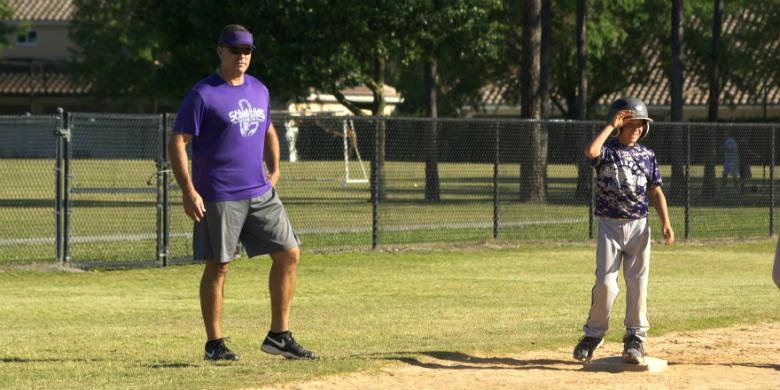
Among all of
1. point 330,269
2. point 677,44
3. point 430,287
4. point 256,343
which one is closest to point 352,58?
point 677,44

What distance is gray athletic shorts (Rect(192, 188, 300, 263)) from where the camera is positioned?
896 cm

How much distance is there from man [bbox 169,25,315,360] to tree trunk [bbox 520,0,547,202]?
580 inches

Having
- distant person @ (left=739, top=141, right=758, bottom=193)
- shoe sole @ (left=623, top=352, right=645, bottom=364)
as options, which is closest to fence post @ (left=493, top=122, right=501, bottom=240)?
distant person @ (left=739, top=141, right=758, bottom=193)

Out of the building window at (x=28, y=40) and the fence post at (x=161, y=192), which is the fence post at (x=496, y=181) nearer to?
the fence post at (x=161, y=192)

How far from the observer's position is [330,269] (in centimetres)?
1744

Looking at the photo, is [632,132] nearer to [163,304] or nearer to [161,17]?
[163,304]

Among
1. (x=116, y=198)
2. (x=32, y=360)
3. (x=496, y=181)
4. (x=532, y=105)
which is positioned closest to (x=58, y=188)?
(x=496, y=181)

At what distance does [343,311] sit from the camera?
13047 mm

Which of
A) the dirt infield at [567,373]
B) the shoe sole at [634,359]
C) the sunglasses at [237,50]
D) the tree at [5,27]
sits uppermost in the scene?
the tree at [5,27]

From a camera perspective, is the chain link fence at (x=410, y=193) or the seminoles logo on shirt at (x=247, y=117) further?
the chain link fence at (x=410, y=193)

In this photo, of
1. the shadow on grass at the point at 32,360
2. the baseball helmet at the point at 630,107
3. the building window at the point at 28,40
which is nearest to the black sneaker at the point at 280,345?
the shadow on grass at the point at 32,360

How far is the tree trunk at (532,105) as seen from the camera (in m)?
23.8

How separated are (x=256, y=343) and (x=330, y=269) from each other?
687 centimetres

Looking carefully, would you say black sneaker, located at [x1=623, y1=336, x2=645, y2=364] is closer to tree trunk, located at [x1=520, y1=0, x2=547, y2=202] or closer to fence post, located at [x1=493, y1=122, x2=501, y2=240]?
fence post, located at [x1=493, y1=122, x2=501, y2=240]
